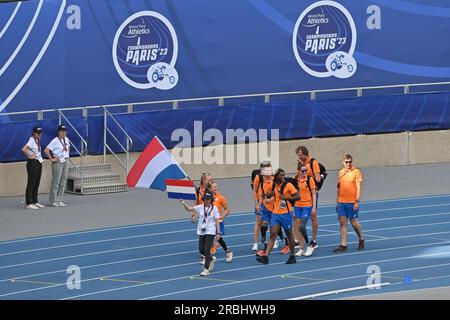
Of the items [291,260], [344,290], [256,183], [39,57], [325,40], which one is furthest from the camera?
[325,40]

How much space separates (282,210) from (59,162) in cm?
804

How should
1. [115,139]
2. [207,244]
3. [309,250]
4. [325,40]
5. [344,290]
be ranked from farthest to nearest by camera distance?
[325,40], [115,139], [309,250], [207,244], [344,290]

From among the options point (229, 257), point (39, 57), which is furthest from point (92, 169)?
point (229, 257)

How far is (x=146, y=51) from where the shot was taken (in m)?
30.6

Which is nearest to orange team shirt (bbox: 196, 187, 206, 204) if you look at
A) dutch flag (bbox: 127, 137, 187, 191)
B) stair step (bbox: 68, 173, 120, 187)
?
dutch flag (bbox: 127, 137, 187, 191)

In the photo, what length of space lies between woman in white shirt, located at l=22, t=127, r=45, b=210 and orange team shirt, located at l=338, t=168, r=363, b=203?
7.75m

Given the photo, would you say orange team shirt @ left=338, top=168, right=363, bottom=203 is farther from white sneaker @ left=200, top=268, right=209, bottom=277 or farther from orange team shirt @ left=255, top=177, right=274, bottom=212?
white sneaker @ left=200, top=268, right=209, bottom=277

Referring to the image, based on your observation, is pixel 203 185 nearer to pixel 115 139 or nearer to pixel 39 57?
pixel 115 139

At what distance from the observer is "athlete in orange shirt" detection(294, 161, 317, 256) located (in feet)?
67.3

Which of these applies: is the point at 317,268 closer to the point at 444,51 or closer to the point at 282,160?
the point at 282,160

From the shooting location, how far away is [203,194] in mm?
19234

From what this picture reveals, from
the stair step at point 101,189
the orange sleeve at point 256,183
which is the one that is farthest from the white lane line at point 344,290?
the stair step at point 101,189
